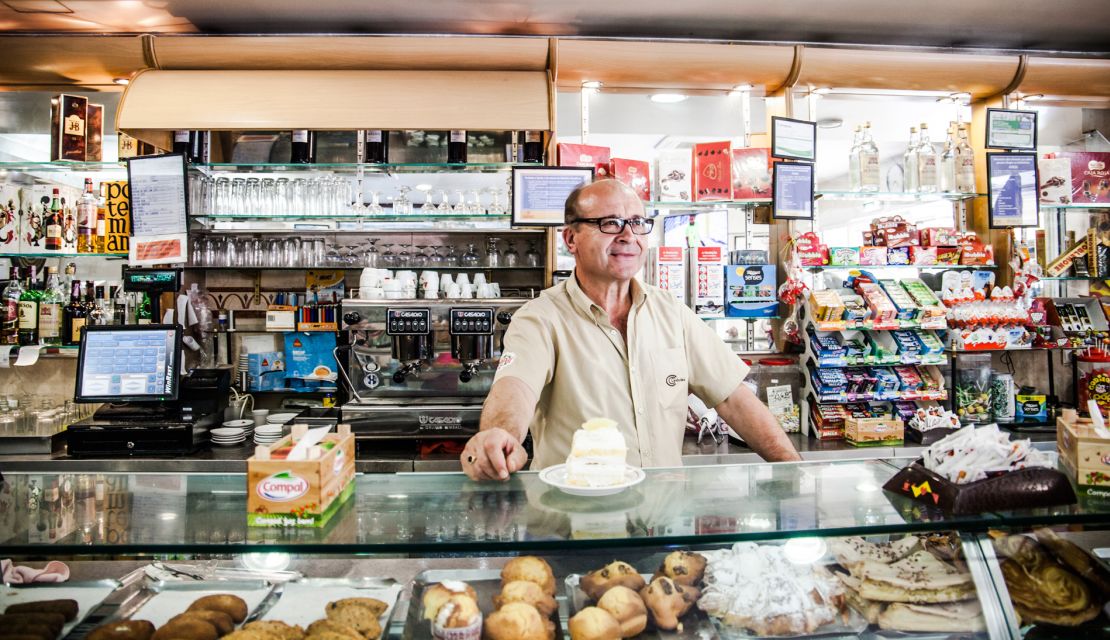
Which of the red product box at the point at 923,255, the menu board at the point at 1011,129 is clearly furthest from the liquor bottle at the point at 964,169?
the red product box at the point at 923,255

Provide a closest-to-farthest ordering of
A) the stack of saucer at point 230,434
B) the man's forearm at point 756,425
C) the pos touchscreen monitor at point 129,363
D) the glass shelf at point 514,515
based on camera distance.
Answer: the glass shelf at point 514,515 → the man's forearm at point 756,425 → the pos touchscreen monitor at point 129,363 → the stack of saucer at point 230,434

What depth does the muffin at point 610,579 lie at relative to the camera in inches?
50.9

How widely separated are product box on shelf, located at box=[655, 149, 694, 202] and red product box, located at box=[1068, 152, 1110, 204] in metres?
2.42

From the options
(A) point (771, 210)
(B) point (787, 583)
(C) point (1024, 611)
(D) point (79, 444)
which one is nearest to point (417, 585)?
(B) point (787, 583)

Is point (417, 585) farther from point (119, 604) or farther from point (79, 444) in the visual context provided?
point (79, 444)

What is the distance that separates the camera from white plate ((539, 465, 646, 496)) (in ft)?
4.43

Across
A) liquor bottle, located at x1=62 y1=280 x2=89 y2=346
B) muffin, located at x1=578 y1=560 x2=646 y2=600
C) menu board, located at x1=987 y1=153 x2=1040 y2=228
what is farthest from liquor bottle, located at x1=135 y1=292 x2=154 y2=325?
menu board, located at x1=987 y1=153 x2=1040 y2=228

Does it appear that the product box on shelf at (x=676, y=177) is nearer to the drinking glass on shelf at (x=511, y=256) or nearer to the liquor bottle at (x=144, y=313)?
the drinking glass on shelf at (x=511, y=256)

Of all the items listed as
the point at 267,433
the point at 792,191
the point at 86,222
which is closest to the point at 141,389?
the point at 267,433

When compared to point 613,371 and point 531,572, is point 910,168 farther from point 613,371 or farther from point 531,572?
point 531,572

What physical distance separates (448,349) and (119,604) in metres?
2.20

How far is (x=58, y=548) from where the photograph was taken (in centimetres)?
116

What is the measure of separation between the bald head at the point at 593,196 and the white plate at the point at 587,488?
2.94 ft

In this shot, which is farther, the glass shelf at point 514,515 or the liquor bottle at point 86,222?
the liquor bottle at point 86,222
